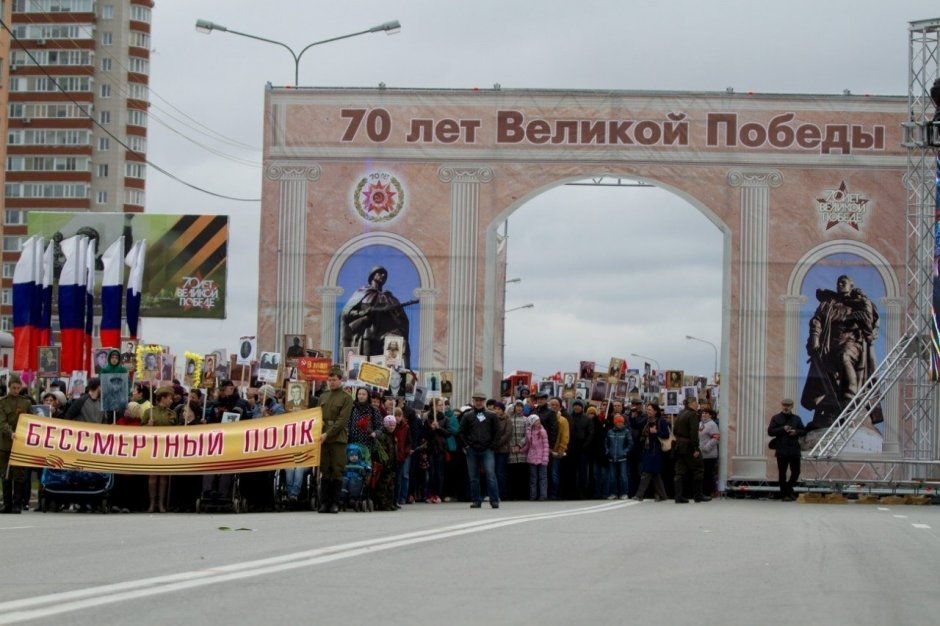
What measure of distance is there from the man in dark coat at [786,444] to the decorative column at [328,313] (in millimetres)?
8526

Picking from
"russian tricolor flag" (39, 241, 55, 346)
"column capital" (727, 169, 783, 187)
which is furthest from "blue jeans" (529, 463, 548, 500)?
"russian tricolor flag" (39, 241, 55, 346)

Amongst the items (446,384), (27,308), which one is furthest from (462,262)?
(27,308)

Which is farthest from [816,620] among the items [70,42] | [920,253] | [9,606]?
[70,42]

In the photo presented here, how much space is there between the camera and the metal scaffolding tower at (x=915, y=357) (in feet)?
97.4

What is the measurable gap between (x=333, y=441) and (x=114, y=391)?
3.63 metres

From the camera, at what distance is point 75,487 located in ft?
68.4

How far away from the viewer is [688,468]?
26.5 m

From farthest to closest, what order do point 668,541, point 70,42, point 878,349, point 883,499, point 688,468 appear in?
1. point 70,42
2. point 878,349
3. point 883,499
4. point 688,468
5. point 668,541

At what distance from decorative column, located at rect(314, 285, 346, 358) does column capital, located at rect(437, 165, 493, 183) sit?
297 centimetres

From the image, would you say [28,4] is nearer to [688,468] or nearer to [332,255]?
[332,255]

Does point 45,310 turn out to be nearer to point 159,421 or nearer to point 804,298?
point 159,421

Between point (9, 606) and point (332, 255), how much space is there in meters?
23.0

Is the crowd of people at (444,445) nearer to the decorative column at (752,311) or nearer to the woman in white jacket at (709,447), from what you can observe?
the woman in white jacket at (709,447)

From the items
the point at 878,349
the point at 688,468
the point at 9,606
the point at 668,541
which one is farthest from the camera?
the point at 878,349
